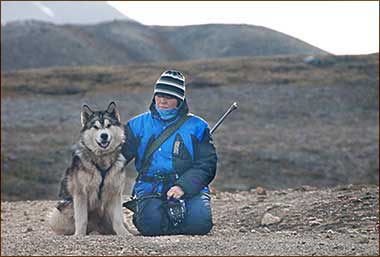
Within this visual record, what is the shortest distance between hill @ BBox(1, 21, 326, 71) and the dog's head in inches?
2397

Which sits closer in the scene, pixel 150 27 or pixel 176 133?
pixel 176 133

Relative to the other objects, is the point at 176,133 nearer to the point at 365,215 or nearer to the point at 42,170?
the point at 365,215

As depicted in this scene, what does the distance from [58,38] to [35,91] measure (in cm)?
3249

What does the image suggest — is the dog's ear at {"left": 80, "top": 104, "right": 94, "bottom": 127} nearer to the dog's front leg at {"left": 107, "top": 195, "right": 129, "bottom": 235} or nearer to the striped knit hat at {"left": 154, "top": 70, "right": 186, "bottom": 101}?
the striped knit hat at {"left": 154, "top": 70, "right": 186, "bottom": 101}

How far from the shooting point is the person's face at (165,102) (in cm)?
759

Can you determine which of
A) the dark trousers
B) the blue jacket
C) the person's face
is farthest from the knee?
the person's face

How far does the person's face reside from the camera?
24.9ft

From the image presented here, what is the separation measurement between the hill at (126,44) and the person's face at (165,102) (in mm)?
61322

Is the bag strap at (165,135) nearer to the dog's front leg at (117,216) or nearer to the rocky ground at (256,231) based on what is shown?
the dog's front leg at (117,216)

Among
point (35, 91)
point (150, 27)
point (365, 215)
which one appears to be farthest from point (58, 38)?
point (365, 215)

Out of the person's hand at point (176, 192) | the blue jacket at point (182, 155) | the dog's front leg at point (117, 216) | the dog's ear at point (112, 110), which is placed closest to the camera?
the person's hand at point (176, 192)

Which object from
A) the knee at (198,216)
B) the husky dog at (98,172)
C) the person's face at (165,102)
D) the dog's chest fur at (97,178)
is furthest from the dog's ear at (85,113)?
the knee at (198,216)

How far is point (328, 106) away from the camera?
3462cm

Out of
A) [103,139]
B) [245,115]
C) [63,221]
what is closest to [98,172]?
[103,139]
